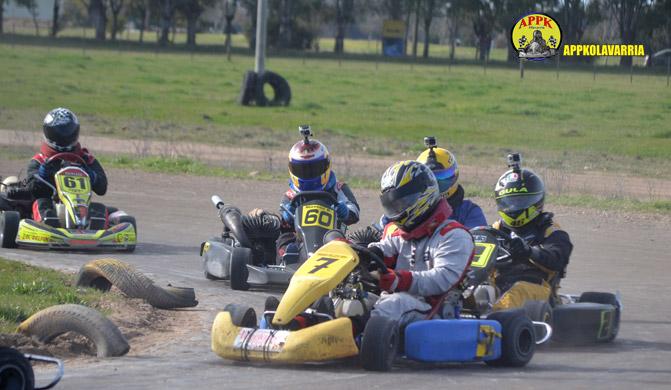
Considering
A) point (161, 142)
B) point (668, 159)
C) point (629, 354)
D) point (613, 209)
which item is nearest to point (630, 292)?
point (629, 354)

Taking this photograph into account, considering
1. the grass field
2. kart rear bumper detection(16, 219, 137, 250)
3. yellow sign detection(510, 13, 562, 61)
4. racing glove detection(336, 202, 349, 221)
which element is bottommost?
the grass field

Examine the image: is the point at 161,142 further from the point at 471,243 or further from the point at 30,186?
the point at 471,243

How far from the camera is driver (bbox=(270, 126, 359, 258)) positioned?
10.3 metres

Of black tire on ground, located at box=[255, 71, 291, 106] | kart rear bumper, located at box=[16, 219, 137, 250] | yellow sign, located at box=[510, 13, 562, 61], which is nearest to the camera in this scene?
kart rear bumper, located at box=[16, 219, 137, 250]

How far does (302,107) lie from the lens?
34625 millimetres

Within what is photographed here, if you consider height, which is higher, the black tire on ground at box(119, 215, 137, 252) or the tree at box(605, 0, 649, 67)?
the tree at box(605, 0, 649, 67)

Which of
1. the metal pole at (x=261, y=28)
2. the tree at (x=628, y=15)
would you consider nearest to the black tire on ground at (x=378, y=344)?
the metal pole at (x=261, y=28)

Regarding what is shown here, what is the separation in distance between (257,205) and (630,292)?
628cm

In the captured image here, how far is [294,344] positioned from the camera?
6.43 m

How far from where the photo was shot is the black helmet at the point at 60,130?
12289 mm

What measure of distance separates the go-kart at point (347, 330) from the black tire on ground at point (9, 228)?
18.1ft

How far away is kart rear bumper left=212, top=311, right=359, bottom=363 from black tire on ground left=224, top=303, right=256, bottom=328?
14cm

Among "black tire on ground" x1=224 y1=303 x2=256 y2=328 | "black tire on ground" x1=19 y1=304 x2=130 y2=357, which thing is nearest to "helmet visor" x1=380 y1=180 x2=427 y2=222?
"black tire on ground" x1=224 y1=303 x2=256 y2=328

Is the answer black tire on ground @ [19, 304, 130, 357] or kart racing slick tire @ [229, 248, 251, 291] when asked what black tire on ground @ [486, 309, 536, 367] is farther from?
kart racing slick tire @ [229, 248, 251, 291]
